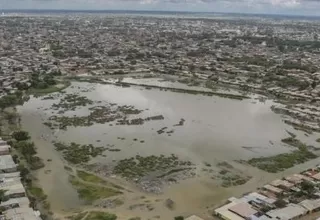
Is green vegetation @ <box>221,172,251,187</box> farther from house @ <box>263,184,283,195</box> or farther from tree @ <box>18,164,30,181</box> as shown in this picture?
tree @ <box>18,164,30,181</box>

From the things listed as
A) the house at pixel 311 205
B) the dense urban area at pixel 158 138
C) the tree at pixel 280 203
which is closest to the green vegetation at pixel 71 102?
the dense urban area at pixel 158 138

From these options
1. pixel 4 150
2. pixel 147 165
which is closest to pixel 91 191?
pixel 147 165

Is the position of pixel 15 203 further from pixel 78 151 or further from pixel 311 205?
pixel 311 205

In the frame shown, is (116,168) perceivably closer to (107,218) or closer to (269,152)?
(107,218)

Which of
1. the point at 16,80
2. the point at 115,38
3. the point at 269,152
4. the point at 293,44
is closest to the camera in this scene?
the point at 269,152

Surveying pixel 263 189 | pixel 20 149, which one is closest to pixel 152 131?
pixel 20 149

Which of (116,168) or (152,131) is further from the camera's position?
(152,131)

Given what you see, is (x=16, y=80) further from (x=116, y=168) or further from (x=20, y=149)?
(x=116, y=168)

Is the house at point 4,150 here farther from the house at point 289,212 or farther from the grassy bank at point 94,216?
the house at point 289,212

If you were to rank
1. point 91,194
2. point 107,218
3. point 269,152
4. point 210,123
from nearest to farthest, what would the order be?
1. point 107,218
2. point 91,194
3. point 269,152
4. point 210,123
